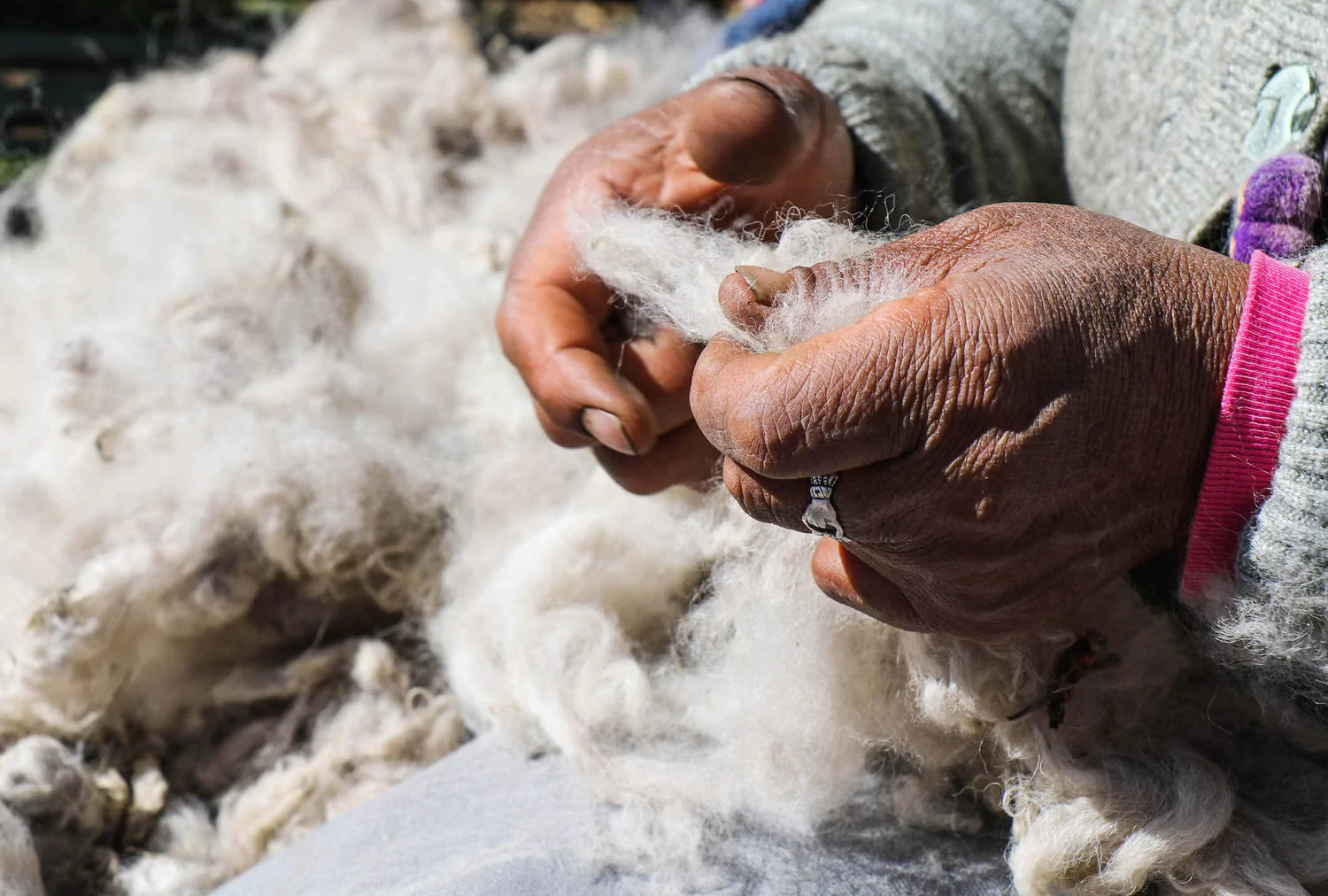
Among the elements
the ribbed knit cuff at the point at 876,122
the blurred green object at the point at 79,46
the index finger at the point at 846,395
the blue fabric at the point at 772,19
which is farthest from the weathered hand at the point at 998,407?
the blurred green object at the point at 79,46

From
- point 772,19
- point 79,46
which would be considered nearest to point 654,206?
point 772,19

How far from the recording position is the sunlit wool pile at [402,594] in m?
0.69

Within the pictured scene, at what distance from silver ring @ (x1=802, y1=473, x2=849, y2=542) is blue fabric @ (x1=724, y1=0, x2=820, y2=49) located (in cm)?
83

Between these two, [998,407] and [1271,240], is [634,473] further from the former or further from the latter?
[1271,240]

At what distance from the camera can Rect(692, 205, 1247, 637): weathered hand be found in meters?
0.54

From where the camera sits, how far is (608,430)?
2.48ft

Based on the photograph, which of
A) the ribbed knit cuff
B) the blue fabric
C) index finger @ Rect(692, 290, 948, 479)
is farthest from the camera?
the blue fabric

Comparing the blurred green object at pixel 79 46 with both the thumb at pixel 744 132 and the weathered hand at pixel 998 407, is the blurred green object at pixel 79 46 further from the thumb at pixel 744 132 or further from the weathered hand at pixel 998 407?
the weathered hand at pixel 998 407

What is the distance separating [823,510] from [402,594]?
22.7 inches

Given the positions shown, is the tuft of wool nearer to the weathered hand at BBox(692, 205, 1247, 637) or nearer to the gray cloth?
the weathered hand at BBox(692, 205, 1247, 637)

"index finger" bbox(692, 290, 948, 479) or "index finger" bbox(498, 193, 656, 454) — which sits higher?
"index finger" bbox(692, 290, 948, 479)

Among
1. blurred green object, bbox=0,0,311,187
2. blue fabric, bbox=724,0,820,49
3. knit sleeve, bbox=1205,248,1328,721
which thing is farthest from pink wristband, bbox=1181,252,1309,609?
blurred green object, bbox=0,0,311,187

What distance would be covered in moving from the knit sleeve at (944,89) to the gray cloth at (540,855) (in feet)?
1.63

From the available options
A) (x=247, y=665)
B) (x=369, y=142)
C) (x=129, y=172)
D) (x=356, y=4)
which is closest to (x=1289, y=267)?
(x=247, y=665)
